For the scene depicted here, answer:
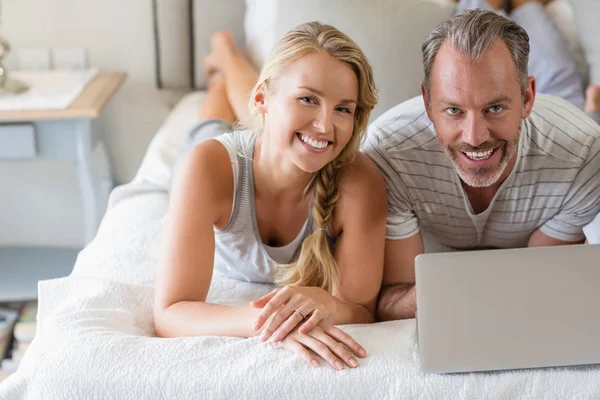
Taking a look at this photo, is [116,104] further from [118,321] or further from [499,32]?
[499,32]

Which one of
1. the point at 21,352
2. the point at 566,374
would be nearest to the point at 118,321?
the point at 566,374

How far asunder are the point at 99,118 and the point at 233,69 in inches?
20.6

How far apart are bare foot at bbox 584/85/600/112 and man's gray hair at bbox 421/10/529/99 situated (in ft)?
2.37

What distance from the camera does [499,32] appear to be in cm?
120

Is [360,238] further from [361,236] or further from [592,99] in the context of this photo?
[592,99]

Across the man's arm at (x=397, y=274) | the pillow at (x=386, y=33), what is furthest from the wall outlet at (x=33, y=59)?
the man's arm at (x=397, y=274)

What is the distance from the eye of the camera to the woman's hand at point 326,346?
1.03 meters

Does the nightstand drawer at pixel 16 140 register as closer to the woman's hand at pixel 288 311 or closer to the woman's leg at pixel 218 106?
the woman's leg at pixel 218 106

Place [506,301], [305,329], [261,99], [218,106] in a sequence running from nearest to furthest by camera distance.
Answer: [506,301]
[305,329]
[261,99]
[218,106]

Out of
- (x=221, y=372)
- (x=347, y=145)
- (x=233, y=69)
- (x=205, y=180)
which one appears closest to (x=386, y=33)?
(x=233, y=69)

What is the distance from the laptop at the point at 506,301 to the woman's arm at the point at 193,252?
1.03ft

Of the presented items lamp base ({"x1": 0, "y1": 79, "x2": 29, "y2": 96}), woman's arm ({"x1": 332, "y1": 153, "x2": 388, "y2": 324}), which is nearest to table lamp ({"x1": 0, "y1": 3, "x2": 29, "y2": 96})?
lamp base ({"x1": 0, "y1": 79, "x2": 29, "y2": 96})

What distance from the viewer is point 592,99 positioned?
1891 mm

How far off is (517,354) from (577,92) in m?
1.16
